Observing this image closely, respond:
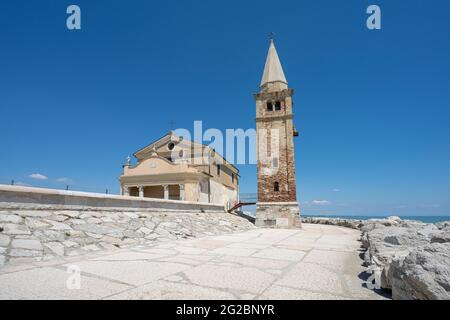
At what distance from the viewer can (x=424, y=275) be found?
2.09 meters

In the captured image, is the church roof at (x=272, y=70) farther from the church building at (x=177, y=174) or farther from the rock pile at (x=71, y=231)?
the rock pile at (x=71, y=231)

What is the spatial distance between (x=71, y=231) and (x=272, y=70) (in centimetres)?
1846

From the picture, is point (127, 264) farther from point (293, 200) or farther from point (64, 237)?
point (293, 200)

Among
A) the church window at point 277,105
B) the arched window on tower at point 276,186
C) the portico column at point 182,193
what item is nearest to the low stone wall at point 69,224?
the arched window on tower at point 276,186

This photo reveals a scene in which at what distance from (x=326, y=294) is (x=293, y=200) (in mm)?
14632

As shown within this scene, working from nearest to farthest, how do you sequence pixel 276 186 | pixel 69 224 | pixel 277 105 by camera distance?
pixel 69 224 < pixel 276 186 < pixel 277 105

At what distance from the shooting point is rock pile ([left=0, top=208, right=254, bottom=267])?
3.97m

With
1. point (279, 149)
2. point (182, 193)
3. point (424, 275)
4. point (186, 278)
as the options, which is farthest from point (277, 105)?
point (424, 275)

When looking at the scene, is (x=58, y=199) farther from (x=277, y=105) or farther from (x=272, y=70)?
(x=272, y=70)

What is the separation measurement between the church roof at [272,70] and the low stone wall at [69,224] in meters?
14.9

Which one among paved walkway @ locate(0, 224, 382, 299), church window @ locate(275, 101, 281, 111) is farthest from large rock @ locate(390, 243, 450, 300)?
church window @ locate(275, 101, 281, 111)

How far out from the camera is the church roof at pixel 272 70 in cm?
1935

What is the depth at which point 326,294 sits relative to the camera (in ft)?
8.69
